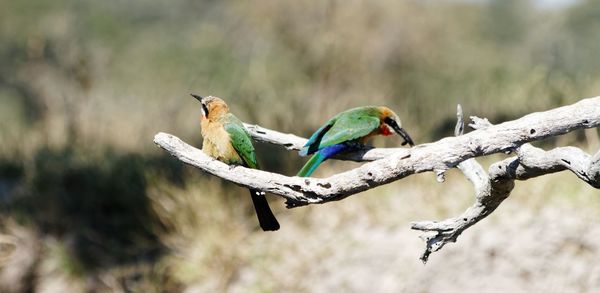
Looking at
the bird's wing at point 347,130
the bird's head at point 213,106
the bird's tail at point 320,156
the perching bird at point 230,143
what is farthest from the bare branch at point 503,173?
the bird's head at point 213,106

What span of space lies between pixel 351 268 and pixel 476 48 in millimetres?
16868

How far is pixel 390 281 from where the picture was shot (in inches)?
264

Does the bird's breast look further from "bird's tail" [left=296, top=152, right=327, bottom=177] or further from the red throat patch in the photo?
the red throat patch

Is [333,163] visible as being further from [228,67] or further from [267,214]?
[228,67]

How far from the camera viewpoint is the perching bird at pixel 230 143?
3873 mm

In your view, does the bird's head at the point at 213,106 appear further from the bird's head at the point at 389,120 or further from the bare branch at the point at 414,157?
the bird's head at the point at 389,120

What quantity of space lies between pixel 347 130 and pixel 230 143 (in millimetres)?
583

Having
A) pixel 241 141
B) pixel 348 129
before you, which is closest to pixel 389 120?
pixel 348 129

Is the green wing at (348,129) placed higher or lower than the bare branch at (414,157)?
higher

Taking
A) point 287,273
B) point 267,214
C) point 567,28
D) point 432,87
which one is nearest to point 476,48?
point 567,28

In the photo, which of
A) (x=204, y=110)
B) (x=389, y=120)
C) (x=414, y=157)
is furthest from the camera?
(x=389, y=120)

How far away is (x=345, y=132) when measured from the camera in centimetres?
409

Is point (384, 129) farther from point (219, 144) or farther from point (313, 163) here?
point (219, 144)

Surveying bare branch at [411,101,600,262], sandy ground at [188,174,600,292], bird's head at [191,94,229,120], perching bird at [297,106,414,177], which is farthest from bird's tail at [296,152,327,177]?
sandy ground at [188,174,600,292]
